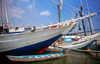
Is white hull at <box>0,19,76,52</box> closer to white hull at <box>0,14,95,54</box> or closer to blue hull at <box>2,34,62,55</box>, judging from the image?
white hull at <box>0,14,95,54</box>

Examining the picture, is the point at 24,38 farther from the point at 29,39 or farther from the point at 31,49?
the point at 31,49

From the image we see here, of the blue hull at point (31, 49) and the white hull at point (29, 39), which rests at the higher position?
the white hull at point (29, 39)

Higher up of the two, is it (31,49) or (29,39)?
(29,39)

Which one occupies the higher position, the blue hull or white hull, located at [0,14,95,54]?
white hull, located at [0,14,95,54]

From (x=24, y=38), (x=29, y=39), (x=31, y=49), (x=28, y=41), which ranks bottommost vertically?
(x=31, y=49)

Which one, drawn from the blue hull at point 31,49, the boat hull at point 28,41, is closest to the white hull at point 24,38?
the boat hull at point 28,41

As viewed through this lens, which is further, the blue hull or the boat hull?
the blue hull

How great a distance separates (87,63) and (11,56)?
870 cm

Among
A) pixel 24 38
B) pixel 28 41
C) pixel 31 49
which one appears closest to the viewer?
pixel 24 38

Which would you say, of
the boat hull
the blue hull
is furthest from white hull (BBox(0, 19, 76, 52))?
the blue hull

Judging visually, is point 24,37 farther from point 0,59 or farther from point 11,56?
point 0,59

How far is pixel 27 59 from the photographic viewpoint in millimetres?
8109

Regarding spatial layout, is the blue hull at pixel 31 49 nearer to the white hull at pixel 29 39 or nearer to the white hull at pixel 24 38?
the white hull at pixel 29 39

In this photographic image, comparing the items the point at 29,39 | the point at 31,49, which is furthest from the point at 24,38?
the point at 31,49
